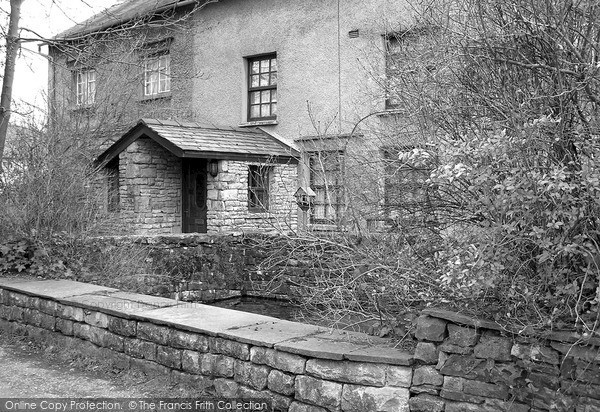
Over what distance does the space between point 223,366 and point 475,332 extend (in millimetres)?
1920

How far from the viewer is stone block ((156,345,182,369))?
16.1 ft

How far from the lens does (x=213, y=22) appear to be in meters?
16.5

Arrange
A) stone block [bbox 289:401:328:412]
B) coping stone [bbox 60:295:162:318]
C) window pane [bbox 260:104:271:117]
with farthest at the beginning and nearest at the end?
1. window pane [bbox 260:104:271:117]
2. coping stone [bbox 60:295:162:318]
3. stone block [bbox 289:401:328:412]

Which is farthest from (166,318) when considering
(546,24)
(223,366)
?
(546,24)

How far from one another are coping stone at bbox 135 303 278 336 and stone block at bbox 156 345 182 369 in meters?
0.20

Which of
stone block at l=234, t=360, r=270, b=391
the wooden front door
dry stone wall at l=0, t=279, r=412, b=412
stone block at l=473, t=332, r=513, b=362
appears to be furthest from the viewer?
the wooden front door

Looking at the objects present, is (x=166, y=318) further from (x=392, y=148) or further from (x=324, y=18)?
(x=324, y=18)

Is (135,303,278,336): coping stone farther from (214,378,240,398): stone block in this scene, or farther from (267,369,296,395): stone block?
(267,369,296,395): stone block

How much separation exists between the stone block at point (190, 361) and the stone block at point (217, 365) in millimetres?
45

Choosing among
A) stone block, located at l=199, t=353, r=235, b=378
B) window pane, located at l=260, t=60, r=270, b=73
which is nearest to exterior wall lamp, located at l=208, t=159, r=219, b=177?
window pane, located at l=260, t=60, r=270, b=73

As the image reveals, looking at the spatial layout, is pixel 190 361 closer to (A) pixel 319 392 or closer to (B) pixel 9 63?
(A) pixel 319 392

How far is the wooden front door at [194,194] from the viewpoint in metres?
15.2

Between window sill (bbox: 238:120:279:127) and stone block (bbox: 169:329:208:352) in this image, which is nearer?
stone block (bbox: 169:329:208:352)

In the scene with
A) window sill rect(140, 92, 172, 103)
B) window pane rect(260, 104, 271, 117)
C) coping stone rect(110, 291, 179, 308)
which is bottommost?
coping stone rect(110, 291, 179, 308)
